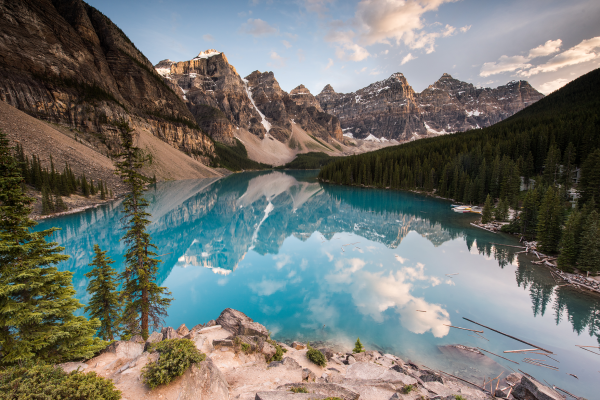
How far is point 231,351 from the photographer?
8984mm

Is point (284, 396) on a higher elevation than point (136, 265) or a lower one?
lower

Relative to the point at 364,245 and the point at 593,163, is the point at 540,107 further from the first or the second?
the point at 364,245

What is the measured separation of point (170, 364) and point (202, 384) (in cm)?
88

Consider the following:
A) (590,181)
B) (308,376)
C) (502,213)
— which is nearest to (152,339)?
(308,376)

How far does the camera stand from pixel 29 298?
6391 mm

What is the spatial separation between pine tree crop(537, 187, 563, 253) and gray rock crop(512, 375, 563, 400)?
21202 millimetres

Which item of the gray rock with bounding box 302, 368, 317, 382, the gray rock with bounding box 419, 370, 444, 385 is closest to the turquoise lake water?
the gray rock with bounding box 419, 370, 444, 385

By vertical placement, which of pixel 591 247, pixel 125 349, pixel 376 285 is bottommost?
pixel 376 285

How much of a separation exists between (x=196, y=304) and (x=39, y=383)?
41.5 feet

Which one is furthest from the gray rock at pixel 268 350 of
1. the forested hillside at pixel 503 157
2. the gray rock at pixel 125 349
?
the forested hillside at pixel 503 157

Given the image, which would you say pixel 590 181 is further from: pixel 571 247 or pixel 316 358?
pixel 316 358

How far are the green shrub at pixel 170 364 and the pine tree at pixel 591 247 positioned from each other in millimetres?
25689

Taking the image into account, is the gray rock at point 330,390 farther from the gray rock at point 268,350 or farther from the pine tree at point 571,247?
the pine tree at point 571,247

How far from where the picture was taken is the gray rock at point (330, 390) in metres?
6.06
